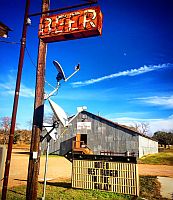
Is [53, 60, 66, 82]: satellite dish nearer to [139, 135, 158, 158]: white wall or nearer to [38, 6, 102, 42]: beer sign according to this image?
[38, 6, 102, 42]: beer sign

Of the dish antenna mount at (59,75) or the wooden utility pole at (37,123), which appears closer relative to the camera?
the wooden utility pole at (37,123)

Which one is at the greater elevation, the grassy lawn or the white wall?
the white wall

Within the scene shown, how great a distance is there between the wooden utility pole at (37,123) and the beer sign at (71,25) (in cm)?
49

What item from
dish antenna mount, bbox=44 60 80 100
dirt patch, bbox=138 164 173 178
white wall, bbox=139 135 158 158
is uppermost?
dish antenna mount, bbox=44 60 80 100

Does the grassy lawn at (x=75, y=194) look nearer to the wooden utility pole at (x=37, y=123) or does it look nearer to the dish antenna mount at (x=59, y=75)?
the wooden utility pole at (x=37, y=123)

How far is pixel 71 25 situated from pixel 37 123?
3.33 m

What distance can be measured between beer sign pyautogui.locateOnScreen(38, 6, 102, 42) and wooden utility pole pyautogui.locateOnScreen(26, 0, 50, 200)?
1.62 feet

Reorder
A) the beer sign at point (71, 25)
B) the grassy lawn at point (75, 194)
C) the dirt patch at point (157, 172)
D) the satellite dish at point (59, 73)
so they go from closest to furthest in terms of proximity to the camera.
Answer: the beer sign at point (71, 25) < the satellite dish at point (59, 73) < the grassy lawn at point (75, 194) < the dirt patch at point (157, 172)

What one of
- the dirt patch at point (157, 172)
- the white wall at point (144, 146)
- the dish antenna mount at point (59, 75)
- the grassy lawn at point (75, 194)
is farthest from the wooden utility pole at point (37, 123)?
the white wall at point (144, 146)

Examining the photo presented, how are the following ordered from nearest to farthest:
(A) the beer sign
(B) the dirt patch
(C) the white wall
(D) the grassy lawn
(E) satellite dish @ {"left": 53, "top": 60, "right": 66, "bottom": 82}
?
(A) the beer sign, (E) satellite dish @ {"left": 53, "top": 60, "right": 66, "bottom": 82}, (D) the grassy lawn, (B) the dirt patch, (C) the white wall

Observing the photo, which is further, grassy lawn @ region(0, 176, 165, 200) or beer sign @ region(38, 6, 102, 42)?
grassy lawn @ region(0, 176, 165, 200)

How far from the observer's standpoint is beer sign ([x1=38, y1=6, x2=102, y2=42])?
679 cm

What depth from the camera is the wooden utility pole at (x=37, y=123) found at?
656 centimetres

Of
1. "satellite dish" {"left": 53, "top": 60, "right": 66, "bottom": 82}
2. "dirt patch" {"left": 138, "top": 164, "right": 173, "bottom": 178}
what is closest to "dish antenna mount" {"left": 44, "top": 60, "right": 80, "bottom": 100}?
"satellite dish" {"left": 53, "top": 60, "right": 66, "bottom": 82}
